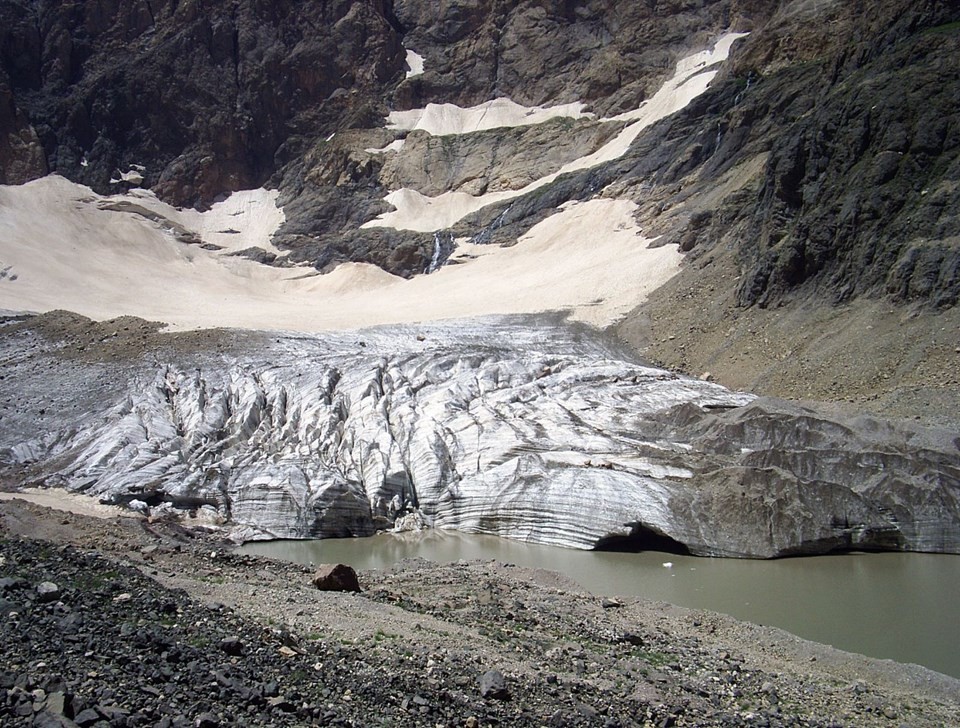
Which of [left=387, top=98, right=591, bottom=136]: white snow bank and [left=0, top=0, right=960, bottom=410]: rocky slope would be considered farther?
[left=387, top=98, right=591, bottom=136]: white snow bank

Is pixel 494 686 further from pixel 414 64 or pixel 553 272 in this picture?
pixel 414 64

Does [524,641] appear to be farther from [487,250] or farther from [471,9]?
[471,9]

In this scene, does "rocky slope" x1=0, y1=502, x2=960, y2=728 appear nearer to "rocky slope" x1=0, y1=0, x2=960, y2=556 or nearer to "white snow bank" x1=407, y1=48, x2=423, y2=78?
"rocky slope" x1=0, y1=0, x2=960, y2=556

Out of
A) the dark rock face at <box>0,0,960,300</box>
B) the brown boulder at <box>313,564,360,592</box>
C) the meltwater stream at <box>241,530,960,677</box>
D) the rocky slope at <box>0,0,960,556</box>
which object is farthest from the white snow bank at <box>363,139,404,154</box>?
the brown boulder at <box>313,564,360,592</box>

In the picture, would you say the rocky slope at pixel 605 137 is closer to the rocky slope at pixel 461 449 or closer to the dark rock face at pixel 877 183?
the dark rock face at pixel 877 183

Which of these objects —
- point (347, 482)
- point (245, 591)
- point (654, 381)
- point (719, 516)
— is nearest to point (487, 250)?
point (654, 381)

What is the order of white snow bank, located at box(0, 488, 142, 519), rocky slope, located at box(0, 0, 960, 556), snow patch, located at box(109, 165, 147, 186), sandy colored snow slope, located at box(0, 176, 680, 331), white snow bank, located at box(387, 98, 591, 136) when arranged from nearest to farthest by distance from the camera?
white snow bank, located at box(0, 488, 142, 519)
rocky slope, located at box(0, 0, 960, 556)
sandy colored snow slope, located at box(0, 176, 680, 331)
snow patch, located at box(109, 165, 147, 186)
white snow bank, located at box(387, 98, 591, 136)

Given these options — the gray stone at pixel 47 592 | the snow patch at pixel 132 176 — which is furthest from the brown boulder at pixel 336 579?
the snow patch at pixel 132 176
